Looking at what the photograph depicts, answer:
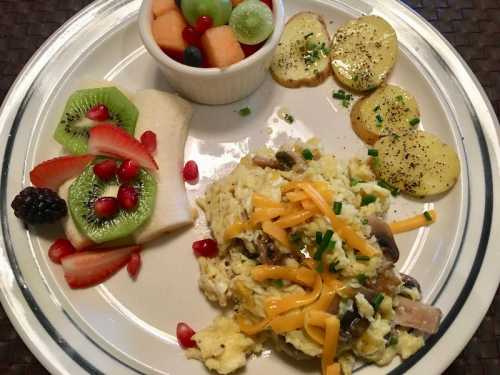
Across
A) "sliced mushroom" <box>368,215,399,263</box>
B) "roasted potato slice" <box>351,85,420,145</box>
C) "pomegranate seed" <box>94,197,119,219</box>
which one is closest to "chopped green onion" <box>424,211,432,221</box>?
"sliced mushroom" <box>368,215,399,263</box>

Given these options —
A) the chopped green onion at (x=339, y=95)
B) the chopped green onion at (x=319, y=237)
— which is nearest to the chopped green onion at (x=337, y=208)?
the chopped green onion at (x=319, y=237)

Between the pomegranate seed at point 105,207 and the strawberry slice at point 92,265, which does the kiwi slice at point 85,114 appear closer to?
the pomegranate seed at point 105,207

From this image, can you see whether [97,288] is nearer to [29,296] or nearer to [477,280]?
[29,296]

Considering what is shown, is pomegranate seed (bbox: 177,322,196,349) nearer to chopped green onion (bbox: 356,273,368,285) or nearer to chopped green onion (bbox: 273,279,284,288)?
chopped green onion (bbox: 273,279,284,288)

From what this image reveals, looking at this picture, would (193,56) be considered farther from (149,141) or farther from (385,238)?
(385,238)

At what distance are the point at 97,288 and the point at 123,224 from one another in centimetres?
36

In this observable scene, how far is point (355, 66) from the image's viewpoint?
302 centimetres

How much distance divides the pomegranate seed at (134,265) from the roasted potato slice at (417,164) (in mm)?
1370

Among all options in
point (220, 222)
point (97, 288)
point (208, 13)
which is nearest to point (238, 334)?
point (220, 222)

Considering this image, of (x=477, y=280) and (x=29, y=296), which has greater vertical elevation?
(x=477, y=280)

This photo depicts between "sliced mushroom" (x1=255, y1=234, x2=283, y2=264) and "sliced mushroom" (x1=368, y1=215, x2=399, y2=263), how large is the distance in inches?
19.1

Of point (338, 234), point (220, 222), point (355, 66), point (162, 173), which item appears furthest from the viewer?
point (355, 66)

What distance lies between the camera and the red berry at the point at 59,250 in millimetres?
2643

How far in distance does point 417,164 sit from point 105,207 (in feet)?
5.46
